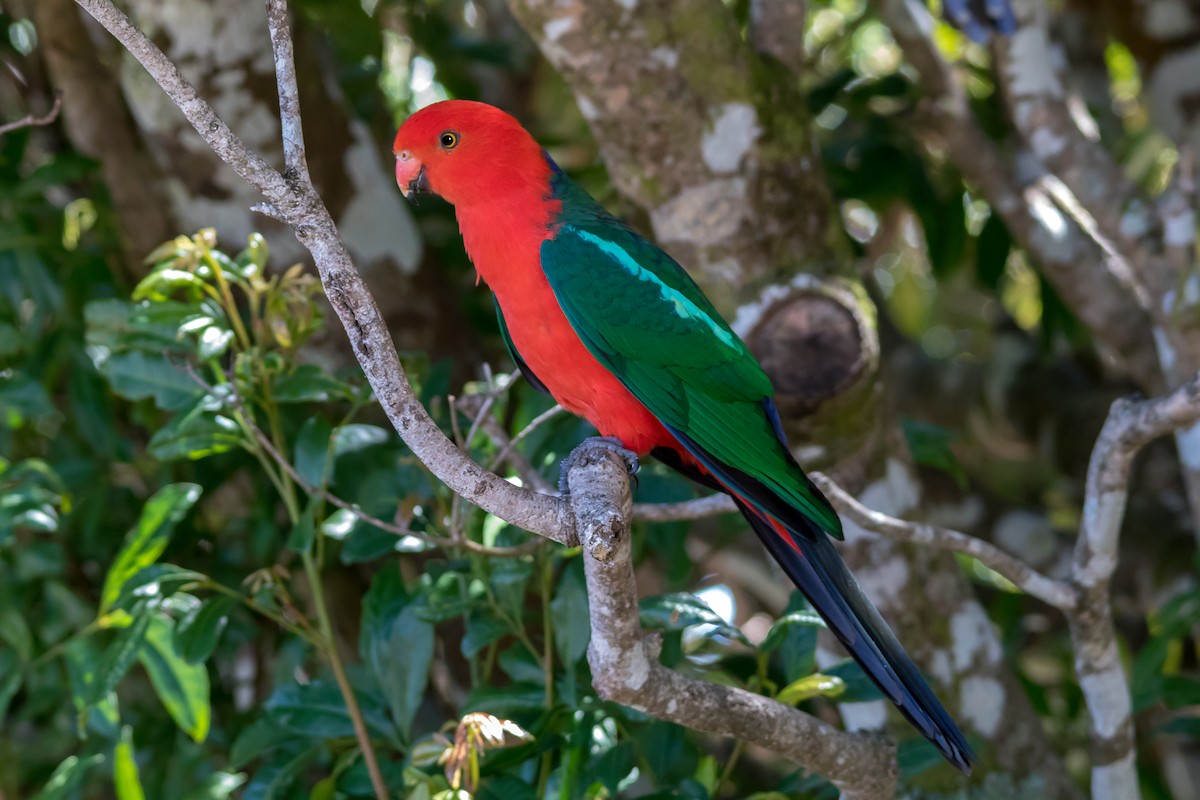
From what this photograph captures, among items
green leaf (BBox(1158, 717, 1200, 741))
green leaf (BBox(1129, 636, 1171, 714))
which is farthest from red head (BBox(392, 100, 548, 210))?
green leaf (BBox(1158, 717, 1200, 741))

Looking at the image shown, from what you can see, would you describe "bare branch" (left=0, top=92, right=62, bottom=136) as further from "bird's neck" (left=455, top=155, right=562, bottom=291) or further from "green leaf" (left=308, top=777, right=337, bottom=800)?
"green leaf" (left=308, top=777, right=337, bottom=800)

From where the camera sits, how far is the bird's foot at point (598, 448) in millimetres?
2131

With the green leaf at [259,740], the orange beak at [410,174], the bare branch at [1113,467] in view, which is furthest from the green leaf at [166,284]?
the bare branch at [1113,467]

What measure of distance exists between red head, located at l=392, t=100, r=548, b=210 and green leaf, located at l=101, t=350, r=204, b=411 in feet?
2.02

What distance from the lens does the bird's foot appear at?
2131 mm

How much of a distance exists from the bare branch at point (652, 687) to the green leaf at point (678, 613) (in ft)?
0.89

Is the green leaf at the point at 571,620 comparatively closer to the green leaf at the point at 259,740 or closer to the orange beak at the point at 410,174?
the green leaf at the point at 259,740

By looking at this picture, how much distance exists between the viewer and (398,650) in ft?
7.31

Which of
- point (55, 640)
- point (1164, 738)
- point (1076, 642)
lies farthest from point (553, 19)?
point (1164, 738)

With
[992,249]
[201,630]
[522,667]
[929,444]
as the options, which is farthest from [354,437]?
[992,249]

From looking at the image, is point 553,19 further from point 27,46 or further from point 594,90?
point 27,46

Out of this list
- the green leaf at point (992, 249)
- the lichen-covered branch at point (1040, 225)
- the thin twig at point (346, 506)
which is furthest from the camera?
the green leaf at point (992, 249)

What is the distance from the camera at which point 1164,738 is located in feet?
11.9

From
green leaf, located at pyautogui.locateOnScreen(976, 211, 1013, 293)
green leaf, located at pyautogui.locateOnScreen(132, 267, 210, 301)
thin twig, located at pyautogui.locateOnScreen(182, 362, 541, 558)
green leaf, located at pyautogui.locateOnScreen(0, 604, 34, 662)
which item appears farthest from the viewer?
green leaf, located at pyautogui.locateOnScreen(976, 211, 1013, 293)
